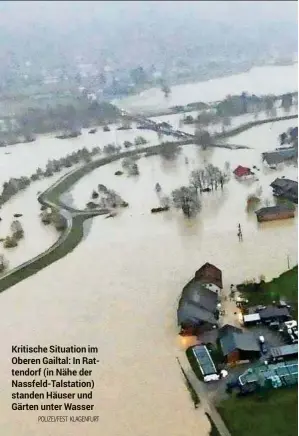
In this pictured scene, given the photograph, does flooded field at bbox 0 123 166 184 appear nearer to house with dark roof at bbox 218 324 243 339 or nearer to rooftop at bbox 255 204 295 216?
rooftop at bbox 255 204 295 216

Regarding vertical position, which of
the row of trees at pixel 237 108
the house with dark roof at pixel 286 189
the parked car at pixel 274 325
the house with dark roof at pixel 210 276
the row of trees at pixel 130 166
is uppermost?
the row of trees at pixel 237 108

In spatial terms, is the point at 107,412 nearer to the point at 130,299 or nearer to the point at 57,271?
the point at 130,299

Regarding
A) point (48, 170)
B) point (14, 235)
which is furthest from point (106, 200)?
point (14, 235)

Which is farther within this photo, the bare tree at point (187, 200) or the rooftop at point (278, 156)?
the rooftop at point (278, 156)

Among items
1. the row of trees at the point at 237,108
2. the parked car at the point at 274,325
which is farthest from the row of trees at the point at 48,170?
the parked car at the point at 274,325

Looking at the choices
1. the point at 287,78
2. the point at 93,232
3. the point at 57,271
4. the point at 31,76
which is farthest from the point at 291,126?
the point at 57,271

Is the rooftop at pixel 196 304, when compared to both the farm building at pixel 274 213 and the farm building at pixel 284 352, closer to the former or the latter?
the farm building at pixel 284 352

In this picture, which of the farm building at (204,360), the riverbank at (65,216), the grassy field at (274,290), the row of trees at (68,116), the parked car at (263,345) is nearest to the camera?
the farm building at (204,360)
